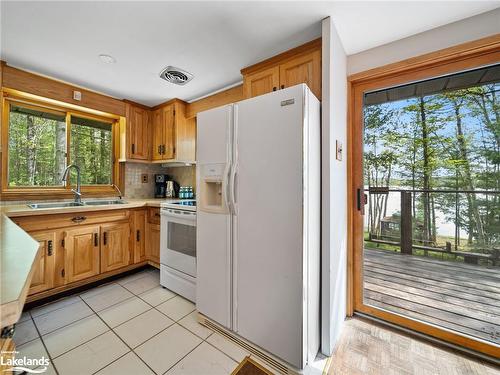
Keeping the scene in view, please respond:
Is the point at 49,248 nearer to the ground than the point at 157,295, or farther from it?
farther from it

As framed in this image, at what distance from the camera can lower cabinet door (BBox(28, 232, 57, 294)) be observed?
6.26 feet

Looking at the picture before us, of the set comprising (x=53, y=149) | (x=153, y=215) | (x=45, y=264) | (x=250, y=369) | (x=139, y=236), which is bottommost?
(x=250, y=369)

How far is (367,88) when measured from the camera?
6.11ft

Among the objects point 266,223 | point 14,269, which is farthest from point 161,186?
point 14,269

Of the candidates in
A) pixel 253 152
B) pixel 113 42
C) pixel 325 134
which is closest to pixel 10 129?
pixel 113 42

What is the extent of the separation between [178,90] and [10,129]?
5.91 ft

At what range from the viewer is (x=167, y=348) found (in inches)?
59.8

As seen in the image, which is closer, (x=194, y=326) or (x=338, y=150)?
(x=338, y=150)

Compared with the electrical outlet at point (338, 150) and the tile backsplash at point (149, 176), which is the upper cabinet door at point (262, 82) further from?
the tile backsplash at point (149, 176)

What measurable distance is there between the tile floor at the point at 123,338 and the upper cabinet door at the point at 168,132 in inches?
70.7

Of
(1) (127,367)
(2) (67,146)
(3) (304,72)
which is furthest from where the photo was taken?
(2) (67,146)

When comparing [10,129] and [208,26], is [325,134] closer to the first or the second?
[208,26]

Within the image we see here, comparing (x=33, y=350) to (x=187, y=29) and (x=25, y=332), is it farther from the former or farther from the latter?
(x=187, y=29)

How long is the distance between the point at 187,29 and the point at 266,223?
1.56m
